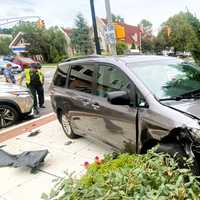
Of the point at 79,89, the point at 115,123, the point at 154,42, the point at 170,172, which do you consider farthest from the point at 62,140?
the point at 154,42

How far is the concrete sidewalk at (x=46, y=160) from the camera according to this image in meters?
4.06

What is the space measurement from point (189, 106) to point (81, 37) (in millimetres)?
49364

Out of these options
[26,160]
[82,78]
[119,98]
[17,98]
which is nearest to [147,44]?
[17,98]

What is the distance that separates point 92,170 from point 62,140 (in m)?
3.76

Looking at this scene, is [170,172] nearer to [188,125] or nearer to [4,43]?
[188,125]

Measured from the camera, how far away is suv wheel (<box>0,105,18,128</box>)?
760cm

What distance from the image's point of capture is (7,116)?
303 inches

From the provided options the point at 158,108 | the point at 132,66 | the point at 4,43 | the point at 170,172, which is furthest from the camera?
the point at 4,43

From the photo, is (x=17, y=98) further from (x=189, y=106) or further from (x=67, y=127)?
(x=189, y=106)

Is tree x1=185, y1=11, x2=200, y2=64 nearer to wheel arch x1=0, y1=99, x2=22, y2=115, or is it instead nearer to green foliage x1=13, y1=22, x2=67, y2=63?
wheel arch x1=0, y1=99, x2=22, y2=115

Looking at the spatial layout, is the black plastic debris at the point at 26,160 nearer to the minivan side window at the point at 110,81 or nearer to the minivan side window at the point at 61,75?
the minivan side window at the point at 110,81

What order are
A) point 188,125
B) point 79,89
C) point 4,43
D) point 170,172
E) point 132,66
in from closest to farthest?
point 170,172, point 188,125, point 132,66, point 79,89, point 4,43

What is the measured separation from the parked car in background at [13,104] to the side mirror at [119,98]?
4722mm

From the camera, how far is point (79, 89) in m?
4.99
